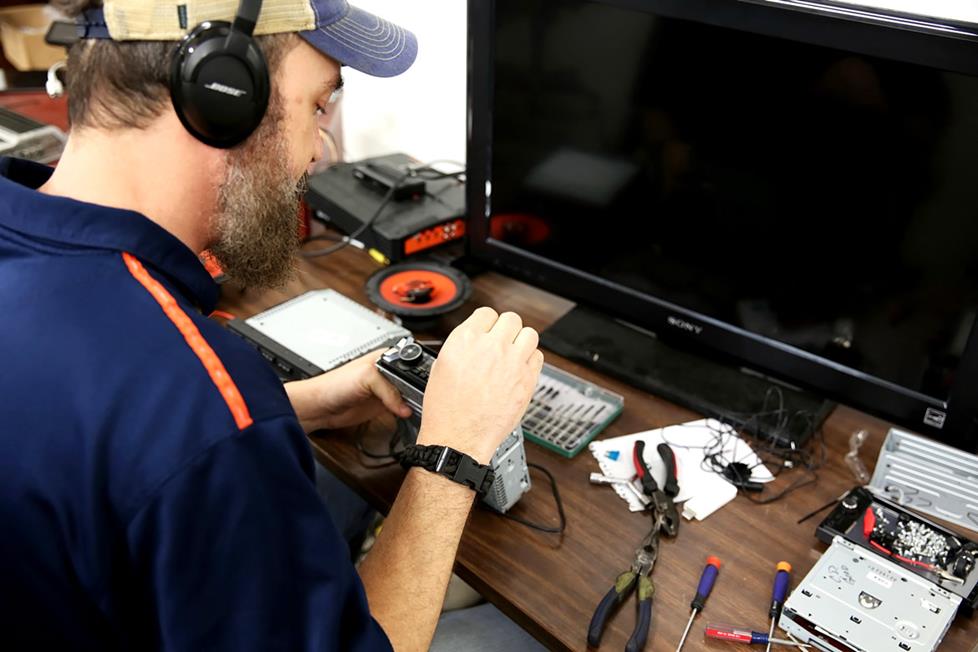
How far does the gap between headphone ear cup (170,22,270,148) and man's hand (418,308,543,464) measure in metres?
0.34

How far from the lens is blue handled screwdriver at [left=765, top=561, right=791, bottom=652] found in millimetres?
969

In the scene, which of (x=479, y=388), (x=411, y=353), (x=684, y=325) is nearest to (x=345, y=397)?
(x=411, y=353)

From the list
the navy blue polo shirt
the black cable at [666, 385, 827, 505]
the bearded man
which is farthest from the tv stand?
the navy blue polo shirt

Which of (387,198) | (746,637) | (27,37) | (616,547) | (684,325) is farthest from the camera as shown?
(27,37)

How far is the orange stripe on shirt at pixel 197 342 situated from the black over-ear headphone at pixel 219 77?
13cm

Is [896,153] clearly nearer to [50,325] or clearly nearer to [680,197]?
[680,197]

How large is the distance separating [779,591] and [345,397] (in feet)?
1.88

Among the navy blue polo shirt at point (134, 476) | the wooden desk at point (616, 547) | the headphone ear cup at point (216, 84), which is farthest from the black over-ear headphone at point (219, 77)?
the wooden desk at point (616, 547)

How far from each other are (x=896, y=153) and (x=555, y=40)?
1.55ft

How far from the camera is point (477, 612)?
123 centimetres

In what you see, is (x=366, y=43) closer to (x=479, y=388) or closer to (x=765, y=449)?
(x=479, y=388)

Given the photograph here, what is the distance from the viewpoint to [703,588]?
3.25 ft

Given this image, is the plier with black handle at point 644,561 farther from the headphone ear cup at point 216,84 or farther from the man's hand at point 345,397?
the headphone ear cup at point 216,84

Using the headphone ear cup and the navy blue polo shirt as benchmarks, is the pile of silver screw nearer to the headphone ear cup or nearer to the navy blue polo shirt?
the navy blue polo shirt
